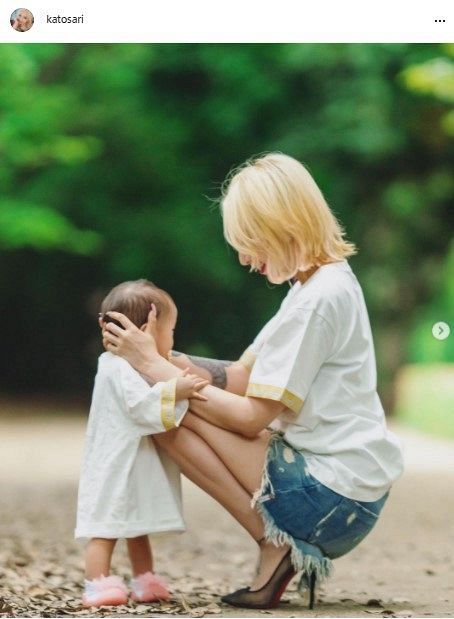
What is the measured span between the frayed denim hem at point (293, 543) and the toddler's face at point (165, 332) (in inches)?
13.7

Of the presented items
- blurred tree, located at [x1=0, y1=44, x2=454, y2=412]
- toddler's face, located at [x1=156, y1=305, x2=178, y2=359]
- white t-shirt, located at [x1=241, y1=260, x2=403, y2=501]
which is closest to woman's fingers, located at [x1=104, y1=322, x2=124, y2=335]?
toddler's face, located at [x1=156, y1=305, x2=178, y2=359]

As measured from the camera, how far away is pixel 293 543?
99.8 inches

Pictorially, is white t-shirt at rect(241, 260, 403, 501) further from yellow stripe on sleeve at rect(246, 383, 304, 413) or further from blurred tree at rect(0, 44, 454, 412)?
blurred tree at rect(0, 44, 454, 412)

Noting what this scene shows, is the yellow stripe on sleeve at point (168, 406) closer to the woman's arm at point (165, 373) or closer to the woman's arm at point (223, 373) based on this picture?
the woman's arm at point (165, 373)

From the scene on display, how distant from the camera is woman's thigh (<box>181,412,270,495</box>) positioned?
8.38ft

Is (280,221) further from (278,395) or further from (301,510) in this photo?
(301,510)

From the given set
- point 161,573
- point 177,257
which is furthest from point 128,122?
point 161,573

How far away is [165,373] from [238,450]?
0.25 m

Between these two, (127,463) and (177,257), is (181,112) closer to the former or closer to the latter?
(177,257)

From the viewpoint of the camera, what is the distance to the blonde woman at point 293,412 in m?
2.48

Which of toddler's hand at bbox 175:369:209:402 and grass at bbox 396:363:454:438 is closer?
toddler's hand at bbox 175:369:209:402

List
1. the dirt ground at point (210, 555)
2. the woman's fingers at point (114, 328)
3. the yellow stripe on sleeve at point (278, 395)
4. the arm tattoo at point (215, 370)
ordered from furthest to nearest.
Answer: the arm tattoo at point (215, 370), the dirt ground at point (210, 555), the woman's fingers at point (114, 328), the yellow stripe on sleeve at point (278, 395)
